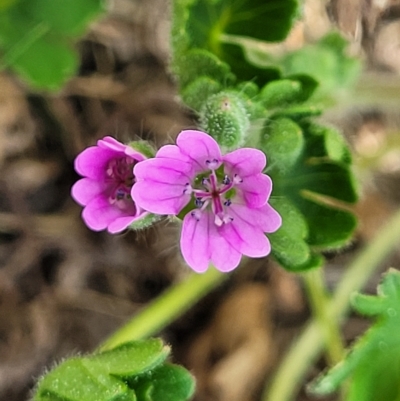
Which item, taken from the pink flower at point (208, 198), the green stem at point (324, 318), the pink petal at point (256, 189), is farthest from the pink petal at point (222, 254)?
the green stem at point (324, 318)

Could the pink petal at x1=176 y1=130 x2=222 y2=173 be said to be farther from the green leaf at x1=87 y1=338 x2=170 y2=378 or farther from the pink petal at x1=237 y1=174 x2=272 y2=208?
the green leaf at x1=87 y1=338 x2=170 y2=378

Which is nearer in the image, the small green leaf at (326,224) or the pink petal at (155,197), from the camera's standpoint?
the pink petal at (155,197)

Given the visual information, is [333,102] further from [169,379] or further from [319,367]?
[169,379]

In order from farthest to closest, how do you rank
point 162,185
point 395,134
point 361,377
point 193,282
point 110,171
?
1. point 395,134
2. point 193,282
3. point 361,377
4. point 110,171
5. point 162,185

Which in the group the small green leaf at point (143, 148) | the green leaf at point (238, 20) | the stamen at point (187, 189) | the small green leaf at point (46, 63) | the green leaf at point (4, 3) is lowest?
the small green leaf at point (46, 63)

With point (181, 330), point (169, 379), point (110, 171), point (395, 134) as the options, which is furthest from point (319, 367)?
point (110, 171)

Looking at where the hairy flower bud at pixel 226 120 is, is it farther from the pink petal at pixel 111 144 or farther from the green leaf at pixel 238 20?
the green leaf at pixel 238 20
